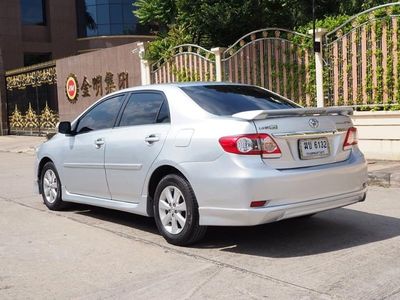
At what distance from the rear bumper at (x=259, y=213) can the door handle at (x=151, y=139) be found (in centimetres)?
94

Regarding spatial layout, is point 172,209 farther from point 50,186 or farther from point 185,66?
point 185,66

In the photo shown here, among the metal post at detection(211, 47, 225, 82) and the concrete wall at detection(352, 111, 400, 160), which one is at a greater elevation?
the metal post at detection(211, 47, 225, 82)

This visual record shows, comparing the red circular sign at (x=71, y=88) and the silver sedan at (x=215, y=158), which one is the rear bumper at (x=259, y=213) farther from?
the red circular sign at (x=71, y=88)

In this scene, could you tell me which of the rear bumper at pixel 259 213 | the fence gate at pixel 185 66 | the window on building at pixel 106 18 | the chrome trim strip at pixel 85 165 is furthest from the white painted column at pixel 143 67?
the window on building at pixel 106 18

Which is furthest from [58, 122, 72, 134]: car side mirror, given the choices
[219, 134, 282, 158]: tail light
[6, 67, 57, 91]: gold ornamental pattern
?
[6, 67, 57, 91]: gold ornamental pattern

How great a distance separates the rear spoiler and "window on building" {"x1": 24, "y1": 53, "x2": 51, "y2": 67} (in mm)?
35716

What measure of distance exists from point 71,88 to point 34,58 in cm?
2008

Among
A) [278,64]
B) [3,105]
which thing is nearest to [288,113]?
[278,64]

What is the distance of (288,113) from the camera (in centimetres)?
528

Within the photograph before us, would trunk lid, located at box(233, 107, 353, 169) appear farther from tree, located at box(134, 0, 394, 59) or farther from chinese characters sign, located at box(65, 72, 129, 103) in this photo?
chinese characters sign, located at box(65, 72, 129, 103)

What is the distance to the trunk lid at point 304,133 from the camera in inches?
201

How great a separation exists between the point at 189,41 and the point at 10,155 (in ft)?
21.6

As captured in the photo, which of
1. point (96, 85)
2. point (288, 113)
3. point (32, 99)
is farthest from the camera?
point (32, 99)

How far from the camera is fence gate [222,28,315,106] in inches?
473
